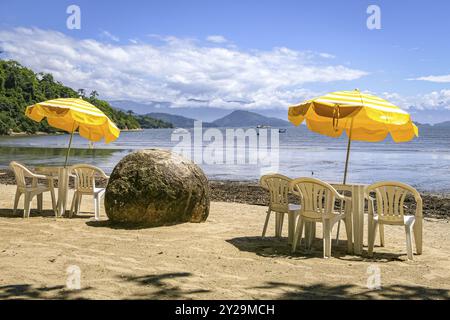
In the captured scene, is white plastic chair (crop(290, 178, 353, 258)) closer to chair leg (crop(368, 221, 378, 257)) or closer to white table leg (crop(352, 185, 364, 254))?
white table leg (crop(352, 185, 364, 254))

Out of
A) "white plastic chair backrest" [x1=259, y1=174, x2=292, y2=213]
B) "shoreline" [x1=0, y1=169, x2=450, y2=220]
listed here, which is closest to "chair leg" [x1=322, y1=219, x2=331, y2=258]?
"white plastic chair backrest" [x1=259, y1=174, x2=292, y2=213]

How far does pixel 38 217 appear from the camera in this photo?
9695mm

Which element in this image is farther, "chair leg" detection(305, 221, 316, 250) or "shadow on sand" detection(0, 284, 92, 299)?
"chair leg" detection(305, 221, 316, 250)

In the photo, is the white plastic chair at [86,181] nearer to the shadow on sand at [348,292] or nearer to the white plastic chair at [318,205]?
the white plastic chair at [318,205]

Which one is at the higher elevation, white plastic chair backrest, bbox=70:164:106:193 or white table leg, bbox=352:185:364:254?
white plastic chair backrest, bbox=70:164:106:193

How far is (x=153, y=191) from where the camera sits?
8797mm

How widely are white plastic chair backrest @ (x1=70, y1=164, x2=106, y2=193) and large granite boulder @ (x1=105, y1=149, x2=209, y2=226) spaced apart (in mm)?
916

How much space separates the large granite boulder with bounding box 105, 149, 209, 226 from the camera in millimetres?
8820

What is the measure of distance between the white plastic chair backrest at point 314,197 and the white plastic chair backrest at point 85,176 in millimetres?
4567

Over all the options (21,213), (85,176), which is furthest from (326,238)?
(21,213)

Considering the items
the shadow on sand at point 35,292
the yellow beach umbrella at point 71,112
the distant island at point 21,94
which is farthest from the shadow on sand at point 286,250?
the distant island at point 21,94
